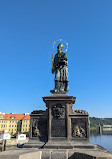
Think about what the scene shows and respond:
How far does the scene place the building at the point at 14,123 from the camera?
62.1 meters

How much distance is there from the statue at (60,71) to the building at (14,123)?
5708 centimetres

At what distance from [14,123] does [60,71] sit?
60797mm

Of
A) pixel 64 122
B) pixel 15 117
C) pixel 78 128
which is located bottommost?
pixel 15 117

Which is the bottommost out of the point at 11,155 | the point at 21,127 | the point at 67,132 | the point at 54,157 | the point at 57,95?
the point at 21,127

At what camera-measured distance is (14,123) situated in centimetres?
6400

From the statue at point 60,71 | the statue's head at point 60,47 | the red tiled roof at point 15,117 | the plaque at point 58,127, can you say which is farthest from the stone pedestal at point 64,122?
the red tiled roof at point 15,117

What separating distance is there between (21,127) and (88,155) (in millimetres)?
61770

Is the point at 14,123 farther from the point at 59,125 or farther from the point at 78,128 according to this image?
the point at 78,128

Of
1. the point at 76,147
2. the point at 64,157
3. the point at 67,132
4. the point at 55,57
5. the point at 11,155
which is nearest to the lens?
the point at 11,155

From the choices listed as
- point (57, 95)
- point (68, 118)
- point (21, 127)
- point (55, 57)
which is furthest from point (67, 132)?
point (21, 127)

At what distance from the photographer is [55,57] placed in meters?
10.8

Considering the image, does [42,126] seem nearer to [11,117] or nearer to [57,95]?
[57,95]

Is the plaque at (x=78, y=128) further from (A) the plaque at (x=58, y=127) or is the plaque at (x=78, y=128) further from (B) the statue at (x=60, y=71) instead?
(B) the statue at (x=60, y=71)

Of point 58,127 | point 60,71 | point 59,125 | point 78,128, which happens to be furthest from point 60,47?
point 78,128
